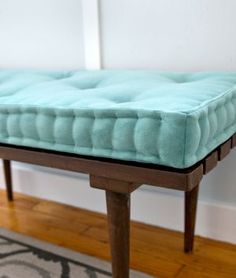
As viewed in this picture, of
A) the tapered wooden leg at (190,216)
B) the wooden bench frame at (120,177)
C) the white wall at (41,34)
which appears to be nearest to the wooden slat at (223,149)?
the wooden bench frame at (120,177)

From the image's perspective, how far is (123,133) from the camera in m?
0.65

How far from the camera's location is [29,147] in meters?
0.79

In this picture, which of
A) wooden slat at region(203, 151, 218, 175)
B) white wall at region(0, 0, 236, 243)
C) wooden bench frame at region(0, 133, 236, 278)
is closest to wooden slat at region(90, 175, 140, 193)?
wooden bench frame at region(0, 133, 236, 278)

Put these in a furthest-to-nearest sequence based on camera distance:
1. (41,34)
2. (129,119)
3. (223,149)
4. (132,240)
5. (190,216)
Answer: (41,34), (132,240), (190,216), (223,149), (129,119)

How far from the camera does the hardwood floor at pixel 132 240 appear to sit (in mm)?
1035

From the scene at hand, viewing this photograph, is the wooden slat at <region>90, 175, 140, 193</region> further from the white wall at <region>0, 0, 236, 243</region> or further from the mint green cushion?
the white wall at <region>0, 0, 236, 243</region>

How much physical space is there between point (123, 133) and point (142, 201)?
2.14ft

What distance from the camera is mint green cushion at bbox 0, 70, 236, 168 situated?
2.01 ft

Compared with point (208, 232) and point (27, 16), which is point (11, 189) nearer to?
point (27, 16)

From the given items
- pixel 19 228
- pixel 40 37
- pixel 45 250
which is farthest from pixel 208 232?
pixel 40 37

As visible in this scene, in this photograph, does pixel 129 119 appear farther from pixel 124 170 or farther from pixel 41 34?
pixel 41 34

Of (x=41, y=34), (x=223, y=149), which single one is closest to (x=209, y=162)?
(x=223, y=149)

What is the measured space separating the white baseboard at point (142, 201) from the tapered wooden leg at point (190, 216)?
102 mm

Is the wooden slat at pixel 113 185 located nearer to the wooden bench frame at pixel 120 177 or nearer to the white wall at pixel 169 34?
the wooden bench frame at pixel 120 177
